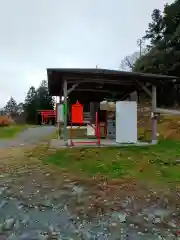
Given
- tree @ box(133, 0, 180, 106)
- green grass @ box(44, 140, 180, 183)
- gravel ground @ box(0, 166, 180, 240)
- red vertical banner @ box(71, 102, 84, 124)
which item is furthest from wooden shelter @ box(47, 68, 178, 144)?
tree @ box(133, 0, 180, 106)

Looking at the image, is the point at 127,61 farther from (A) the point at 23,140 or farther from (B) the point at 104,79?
(B) the point at 104,79

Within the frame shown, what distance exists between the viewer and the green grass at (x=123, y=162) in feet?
23.8

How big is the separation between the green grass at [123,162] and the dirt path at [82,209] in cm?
67

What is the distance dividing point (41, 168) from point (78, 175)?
1292mm

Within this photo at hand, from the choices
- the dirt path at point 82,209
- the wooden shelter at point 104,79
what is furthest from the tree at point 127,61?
the dirt path at point 82,209

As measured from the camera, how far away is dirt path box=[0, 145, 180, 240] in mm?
4242

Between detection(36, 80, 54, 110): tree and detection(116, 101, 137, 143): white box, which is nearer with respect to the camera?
detection(116, 101, 137, 143): white box

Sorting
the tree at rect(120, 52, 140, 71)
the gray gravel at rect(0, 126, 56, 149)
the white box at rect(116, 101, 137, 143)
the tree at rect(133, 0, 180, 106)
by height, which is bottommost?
the gray gravel at rect(0, 126, 56, 149)

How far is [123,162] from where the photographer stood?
27.4 ft

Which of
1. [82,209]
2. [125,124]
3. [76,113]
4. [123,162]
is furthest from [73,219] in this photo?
[125,124]

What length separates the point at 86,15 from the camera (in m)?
16.8

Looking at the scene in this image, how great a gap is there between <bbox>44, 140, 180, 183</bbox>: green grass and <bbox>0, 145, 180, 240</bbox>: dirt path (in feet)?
2.21

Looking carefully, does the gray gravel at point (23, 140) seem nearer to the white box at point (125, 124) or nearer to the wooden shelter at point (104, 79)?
the wooden shelter at point (104, 79)

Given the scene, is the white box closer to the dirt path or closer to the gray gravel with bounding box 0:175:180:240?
the dirt path
